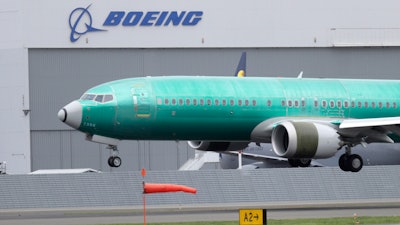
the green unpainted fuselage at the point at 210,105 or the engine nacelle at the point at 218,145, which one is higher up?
the green unpainted fuselage at the point at 210,105

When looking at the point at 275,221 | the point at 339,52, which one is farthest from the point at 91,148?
the point at 275,221

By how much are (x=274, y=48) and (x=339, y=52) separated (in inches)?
218

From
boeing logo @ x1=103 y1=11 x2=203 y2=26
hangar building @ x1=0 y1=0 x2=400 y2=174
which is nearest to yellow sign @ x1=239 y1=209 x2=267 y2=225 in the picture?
hangar building @ x1=0 y1=0 x2=400 y2=174

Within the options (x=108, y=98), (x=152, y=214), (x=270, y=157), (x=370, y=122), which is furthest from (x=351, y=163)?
(x=270, y=157)

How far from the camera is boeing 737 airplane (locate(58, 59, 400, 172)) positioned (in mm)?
50312

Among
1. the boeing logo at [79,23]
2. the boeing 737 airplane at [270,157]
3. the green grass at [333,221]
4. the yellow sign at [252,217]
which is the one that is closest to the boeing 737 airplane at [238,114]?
the green grass at [333,221]

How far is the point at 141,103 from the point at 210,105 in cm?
346

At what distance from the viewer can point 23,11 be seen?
278 ft

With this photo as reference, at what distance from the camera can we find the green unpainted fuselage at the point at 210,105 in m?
50.3

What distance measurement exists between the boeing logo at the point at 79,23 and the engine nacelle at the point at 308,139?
1413 inches

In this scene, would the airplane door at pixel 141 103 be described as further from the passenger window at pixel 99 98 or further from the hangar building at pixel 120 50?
the hangar building at pixel 120 50

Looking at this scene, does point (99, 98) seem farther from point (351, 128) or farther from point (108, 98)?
point (351, 128)

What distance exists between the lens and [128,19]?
282 ft

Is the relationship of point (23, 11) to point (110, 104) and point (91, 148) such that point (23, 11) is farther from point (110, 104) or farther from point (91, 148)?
point (110, 104)
